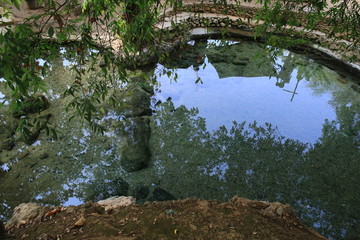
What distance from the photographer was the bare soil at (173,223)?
1.86 m

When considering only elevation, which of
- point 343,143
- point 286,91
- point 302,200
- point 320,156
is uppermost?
point 286,91

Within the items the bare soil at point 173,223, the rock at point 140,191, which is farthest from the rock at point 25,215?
the rock at point 140,191

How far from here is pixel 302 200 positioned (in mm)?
3357

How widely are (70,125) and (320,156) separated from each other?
3.80 meters

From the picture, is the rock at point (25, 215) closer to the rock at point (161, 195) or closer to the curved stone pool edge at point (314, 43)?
the rock at point (161, 195)

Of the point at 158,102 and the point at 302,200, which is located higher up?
the point at 158,102

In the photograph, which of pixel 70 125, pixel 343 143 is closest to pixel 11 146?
pixel 70 125

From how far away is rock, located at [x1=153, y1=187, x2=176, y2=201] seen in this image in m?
3.37

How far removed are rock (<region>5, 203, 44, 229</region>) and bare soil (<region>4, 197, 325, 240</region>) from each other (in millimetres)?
56

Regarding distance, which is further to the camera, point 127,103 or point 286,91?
point 286,91

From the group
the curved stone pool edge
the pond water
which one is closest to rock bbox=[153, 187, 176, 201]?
the pond water

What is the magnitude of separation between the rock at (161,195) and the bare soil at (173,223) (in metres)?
0.84

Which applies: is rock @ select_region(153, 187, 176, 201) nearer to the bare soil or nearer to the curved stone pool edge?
the bare soil

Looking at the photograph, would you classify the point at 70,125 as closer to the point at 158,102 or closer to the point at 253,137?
the point at 158,102
